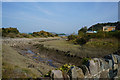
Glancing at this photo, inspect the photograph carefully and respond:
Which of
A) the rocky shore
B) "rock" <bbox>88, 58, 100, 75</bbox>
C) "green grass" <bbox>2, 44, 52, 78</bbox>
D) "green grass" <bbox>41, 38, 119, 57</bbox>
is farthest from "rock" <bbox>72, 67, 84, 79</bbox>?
"green grass" <bbox>41, 38, 119, 57</bbox>

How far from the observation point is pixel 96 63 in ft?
6.90

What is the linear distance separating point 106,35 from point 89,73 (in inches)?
557

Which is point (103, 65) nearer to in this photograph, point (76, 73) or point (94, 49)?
point (76, 73)

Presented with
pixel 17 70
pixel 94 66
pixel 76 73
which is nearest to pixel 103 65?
pixel 94 66

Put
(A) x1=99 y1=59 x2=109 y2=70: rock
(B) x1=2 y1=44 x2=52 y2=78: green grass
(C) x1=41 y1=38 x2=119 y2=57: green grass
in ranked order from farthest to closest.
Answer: (C) x1=41 y1=38 x2=119 y2=57: green grass < (B) x1=2 y1=44 x2=52 y2=78: green grass < (A) x1=99 y1=59 x2=109 y2=70: rock

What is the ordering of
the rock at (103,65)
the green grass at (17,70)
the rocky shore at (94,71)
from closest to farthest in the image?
the rocky shore at (94,71) < the rock at (103,65) < the green grass at (17,70)

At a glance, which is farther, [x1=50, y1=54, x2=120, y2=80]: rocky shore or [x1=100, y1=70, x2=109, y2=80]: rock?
[x1=100, y1=70, x2=109, y2=80]: rock

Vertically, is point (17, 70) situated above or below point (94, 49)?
below

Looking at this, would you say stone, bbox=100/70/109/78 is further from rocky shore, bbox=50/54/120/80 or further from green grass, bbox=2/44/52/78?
green grass, bbox=2/44/52/78

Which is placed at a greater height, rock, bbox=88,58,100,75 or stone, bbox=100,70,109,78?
rock, bbox=88,58,100,75

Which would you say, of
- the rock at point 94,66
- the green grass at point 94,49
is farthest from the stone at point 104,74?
the green grass at point 94,49

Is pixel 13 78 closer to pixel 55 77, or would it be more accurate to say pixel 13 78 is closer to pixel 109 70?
pixel 55 77

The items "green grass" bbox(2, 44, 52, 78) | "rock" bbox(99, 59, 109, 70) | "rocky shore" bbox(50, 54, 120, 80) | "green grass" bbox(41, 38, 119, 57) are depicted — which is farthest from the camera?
"green grass" bbox(41, 38, 119, 57)

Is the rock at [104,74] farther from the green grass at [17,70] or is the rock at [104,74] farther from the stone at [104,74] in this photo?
the green grass at [17,70]
